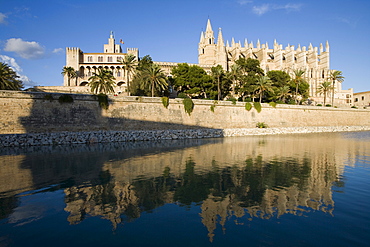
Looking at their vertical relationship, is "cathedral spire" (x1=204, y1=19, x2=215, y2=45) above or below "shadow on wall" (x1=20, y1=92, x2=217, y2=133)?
above

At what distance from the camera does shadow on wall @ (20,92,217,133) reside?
23969 mm

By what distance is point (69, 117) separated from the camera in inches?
1002

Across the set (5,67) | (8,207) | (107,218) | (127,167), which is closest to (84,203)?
(107,218)

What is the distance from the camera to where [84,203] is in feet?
24.0

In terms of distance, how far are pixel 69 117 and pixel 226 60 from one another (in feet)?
174

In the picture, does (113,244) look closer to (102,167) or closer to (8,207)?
(8,207)

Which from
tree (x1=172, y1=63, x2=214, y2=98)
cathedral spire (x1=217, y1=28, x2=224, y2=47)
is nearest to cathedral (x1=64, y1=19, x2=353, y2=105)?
cathedral spire (x1=217, y1=28, x2=224, y2=47)

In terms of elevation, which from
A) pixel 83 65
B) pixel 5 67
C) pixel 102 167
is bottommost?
pixel 102 167

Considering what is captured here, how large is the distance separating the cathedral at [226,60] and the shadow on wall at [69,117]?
3041 cm

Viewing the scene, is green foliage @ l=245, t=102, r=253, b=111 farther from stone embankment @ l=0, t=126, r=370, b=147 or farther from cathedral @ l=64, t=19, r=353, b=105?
cathedral @ l=64, t=19, r=353, b=105

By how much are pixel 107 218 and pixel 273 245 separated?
13.4ft

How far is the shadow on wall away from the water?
13.0 metres

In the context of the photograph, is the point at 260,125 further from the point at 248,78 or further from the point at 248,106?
the point at 248,78

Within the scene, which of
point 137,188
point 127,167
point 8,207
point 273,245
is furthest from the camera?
point 127,167
